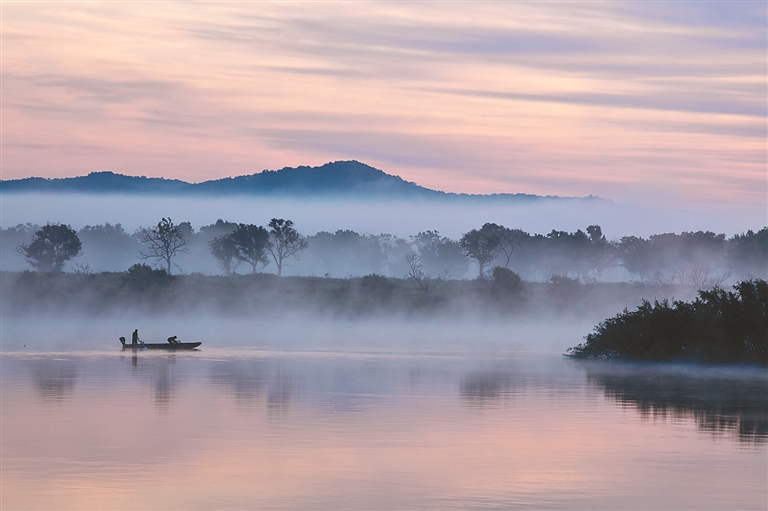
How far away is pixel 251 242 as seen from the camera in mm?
151875

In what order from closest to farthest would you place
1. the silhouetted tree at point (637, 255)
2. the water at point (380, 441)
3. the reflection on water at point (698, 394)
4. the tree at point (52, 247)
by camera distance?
the water at point (380, 441) → the reflection on water at point (698, 394) → the tree at point (52, 247) → the silhouetted tree at point (637, 255)

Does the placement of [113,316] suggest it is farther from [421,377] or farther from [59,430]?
[59,430]

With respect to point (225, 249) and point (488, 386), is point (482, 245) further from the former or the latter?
point (488, 386)

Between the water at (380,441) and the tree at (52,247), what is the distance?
4120 inches

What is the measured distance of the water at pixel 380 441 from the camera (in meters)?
16.8

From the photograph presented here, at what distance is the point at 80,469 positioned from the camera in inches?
737

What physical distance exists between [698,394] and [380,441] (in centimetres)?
1542

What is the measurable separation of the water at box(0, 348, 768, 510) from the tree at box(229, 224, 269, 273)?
11000cm

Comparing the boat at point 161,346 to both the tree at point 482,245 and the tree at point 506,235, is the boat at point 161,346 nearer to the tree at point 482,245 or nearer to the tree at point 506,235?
the tree at point 482,245

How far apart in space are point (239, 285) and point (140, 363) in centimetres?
7405

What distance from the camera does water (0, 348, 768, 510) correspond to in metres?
16.8

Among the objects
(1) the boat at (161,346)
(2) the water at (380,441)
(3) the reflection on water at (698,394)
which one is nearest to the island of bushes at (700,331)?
(3) the reflection on water at (698,394)

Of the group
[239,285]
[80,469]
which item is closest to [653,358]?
[80,469]

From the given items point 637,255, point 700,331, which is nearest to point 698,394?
point 700,331
